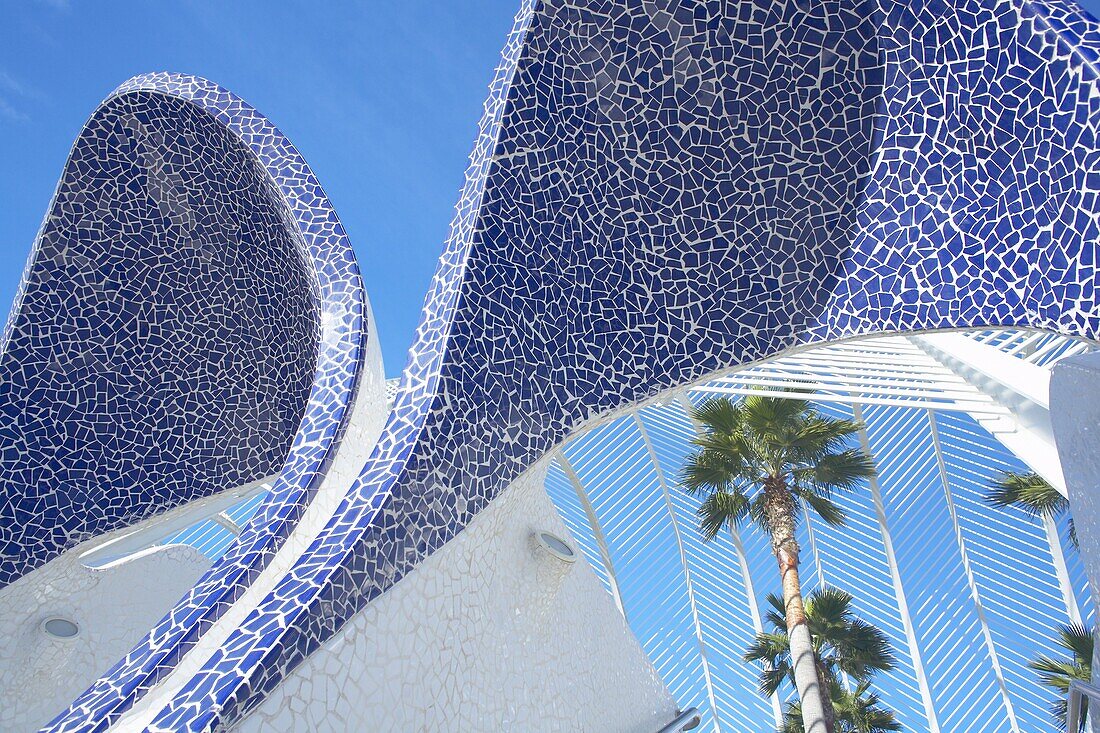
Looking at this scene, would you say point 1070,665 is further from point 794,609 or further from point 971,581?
point 794,609

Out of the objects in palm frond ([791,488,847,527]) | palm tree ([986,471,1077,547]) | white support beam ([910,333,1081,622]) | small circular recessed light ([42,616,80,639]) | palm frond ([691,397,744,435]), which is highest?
white support beam ([910,333,1081,622])

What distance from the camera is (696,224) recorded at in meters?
7.09

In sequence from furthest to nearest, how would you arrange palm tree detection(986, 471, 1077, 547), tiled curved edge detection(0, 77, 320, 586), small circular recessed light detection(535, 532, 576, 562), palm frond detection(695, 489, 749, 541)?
1. palm frond detection(695, 489, 749, 541)
2. palm tree detection(986, 471, 1077, 547)
3. tiled curved edge detection(0, 77, 320, 586)
4. small circular recessed light detection(535, 532, 576, 562)

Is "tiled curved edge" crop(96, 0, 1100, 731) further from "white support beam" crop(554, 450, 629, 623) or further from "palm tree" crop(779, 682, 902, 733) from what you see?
"white support beam" crop(554, 450, 629, 623)

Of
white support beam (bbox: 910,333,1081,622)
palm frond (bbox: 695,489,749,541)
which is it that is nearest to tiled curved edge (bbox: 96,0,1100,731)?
white support beam (bbox: 910,333,1081,622)

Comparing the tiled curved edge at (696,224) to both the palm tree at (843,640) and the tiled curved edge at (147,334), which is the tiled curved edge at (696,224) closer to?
the tiled curved edge at (147,334)

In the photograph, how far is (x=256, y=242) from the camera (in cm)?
877

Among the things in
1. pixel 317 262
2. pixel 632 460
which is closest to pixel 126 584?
pixel 317 262

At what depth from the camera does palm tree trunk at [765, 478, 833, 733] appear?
10391 mm

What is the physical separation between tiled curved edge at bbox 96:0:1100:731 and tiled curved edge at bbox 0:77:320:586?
2.38 meters

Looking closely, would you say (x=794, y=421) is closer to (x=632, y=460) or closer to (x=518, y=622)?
(x=632, y=460)

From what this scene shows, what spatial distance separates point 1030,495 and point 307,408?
10.4m

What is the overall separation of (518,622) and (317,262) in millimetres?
3218

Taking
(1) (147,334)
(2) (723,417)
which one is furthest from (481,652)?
(2) (723,417)
